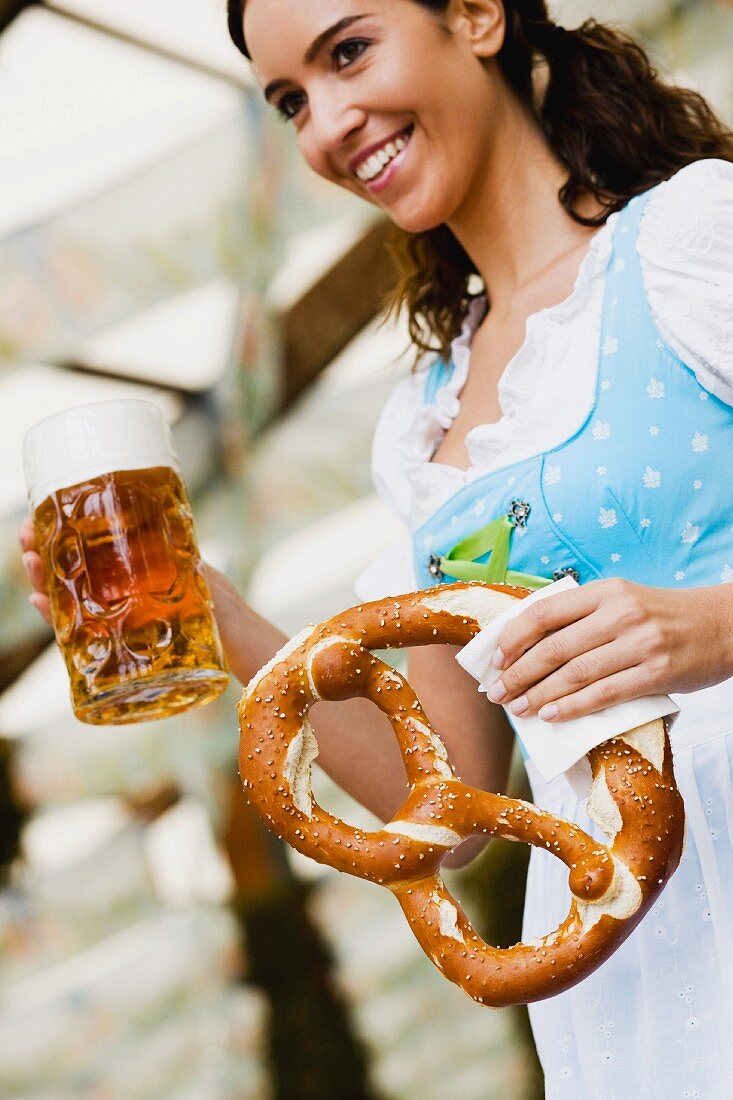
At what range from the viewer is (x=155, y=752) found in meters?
4.93

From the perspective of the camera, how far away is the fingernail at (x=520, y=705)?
3.40 feet

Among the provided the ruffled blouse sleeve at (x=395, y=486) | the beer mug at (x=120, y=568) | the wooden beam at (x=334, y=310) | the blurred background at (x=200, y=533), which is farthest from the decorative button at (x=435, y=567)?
the wooden beam at (x=334, y=310)

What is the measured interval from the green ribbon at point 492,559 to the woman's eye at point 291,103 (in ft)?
1.78

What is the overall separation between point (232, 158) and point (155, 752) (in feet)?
7.91

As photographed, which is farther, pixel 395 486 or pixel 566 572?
pixel 395 486

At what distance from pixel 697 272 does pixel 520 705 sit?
475 millimetres

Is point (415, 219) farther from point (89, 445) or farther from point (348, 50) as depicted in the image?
point (89, 445)

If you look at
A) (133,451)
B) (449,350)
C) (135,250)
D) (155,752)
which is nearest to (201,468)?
(135,250)

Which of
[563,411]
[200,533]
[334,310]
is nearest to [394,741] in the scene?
[563,411]

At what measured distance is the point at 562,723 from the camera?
3.36 ft

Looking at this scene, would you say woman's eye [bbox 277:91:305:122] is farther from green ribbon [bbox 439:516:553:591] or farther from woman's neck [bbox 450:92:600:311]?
green ribbon [bbox 439:516:553:591]

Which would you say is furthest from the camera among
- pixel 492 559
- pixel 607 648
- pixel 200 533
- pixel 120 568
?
pixel 200 533

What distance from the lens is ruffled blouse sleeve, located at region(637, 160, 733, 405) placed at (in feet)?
3.98

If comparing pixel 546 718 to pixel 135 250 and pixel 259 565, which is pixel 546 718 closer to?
pixel 135 250
